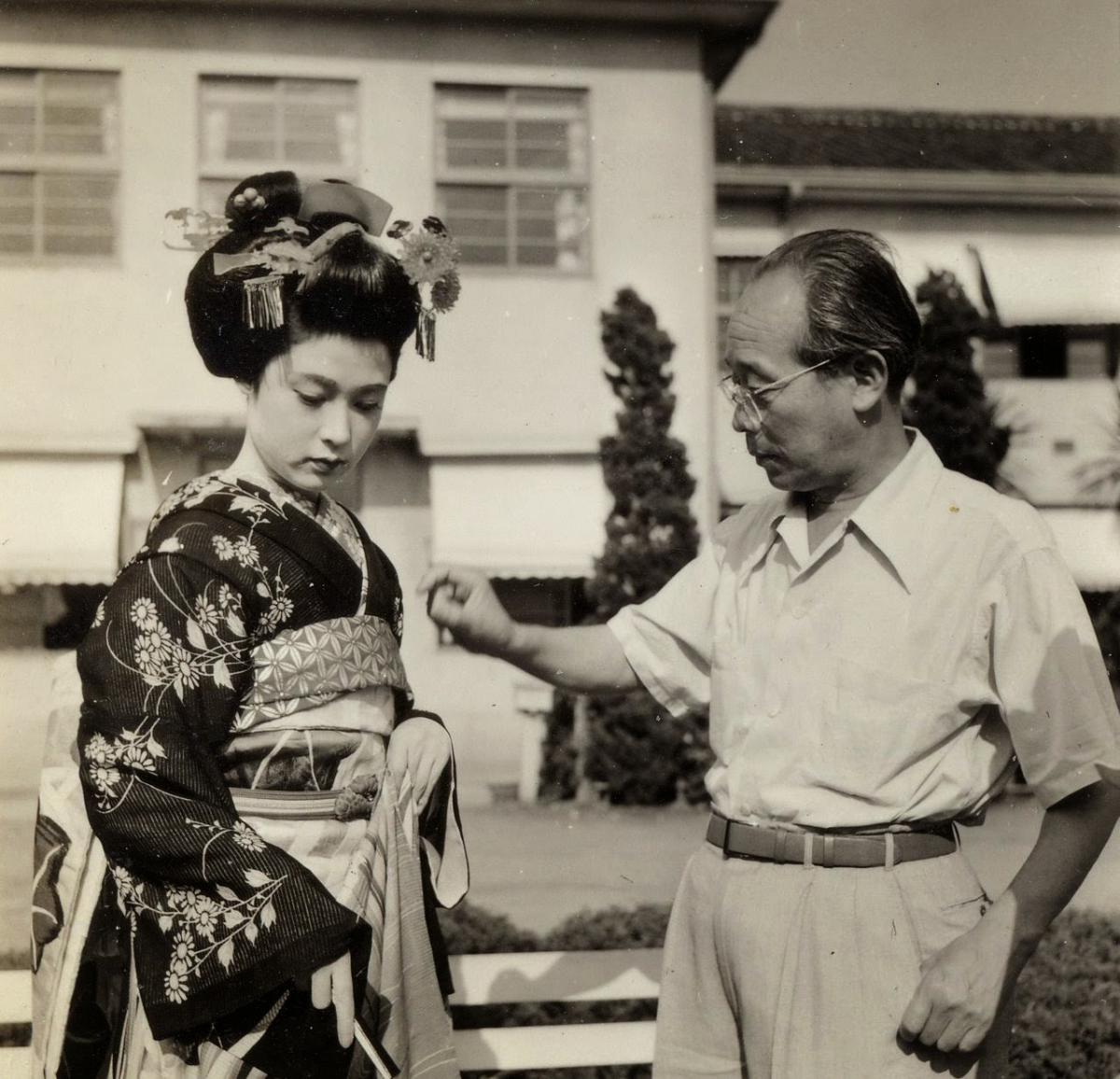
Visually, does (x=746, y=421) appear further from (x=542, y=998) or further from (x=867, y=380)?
(x=542, y=998)

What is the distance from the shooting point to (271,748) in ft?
7.06

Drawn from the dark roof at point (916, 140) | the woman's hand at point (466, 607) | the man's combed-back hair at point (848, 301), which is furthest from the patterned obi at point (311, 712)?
the dark roof at point (916, 140)

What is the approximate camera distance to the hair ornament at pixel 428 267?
2.36 metres

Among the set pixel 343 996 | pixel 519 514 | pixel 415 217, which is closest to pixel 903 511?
pixel 343 996

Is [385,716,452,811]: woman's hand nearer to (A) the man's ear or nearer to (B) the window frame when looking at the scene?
(A) the man's ear

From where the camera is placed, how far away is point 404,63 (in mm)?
8602

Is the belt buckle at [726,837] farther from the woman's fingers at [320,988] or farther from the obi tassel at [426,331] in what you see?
the obi tassel at [426,331]

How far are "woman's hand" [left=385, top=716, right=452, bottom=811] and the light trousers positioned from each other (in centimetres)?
56

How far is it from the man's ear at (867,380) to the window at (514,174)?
6.92 metres

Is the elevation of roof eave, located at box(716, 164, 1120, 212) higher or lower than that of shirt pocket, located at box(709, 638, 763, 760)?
higher

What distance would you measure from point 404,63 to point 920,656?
754cm

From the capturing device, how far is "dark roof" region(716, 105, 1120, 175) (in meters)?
10.8

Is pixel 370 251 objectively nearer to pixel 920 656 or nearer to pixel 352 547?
pixel 352 547

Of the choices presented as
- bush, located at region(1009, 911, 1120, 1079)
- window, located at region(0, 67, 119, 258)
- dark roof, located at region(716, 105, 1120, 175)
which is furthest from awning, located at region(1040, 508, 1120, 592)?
window, located at region(0, 67, 119, 258)
